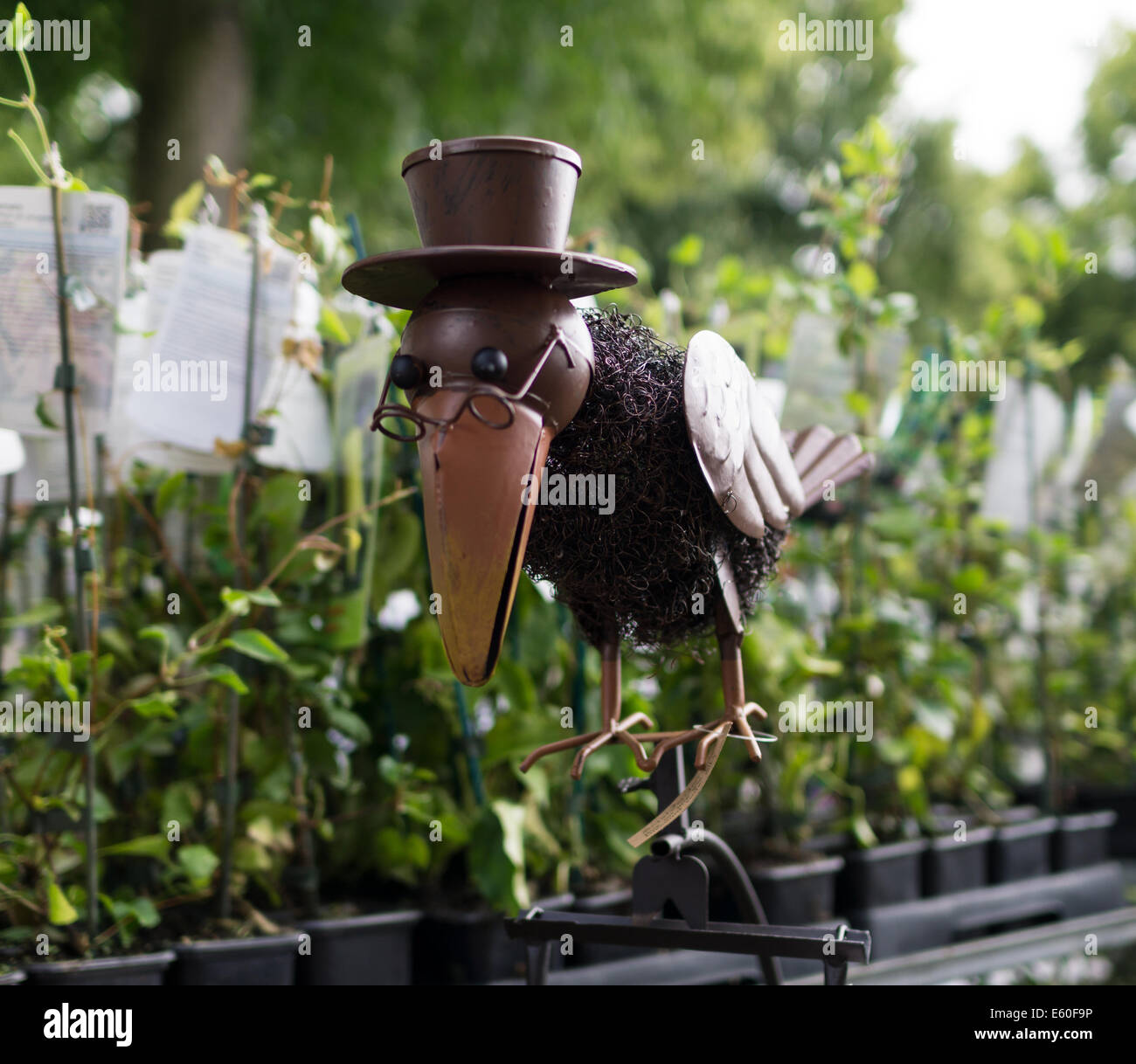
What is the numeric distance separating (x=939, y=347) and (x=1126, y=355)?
9.56m

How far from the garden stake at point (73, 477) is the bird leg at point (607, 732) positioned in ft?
1.92

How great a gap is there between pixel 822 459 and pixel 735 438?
0.35m

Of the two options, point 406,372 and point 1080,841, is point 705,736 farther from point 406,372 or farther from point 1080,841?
point 1080,841

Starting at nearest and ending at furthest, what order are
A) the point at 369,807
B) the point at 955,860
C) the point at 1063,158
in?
the point at 369,807, the point at 955,860, the point at 1063,158

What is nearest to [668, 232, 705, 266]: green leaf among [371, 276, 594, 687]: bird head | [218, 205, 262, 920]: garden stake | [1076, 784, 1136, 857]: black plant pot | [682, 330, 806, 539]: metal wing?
[218, 205, 262, 920]: garden stake

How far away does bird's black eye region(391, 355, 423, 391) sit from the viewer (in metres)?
0.83

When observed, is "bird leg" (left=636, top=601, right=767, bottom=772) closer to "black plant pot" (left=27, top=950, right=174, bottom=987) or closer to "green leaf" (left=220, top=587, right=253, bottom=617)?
"green leaf" (left=220, top=587, right=253, bottom=617)

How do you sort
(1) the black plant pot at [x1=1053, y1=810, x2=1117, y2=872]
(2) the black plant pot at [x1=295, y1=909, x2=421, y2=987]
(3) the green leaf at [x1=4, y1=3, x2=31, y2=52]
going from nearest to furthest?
(3) the green leaf at [x1=4, y1=3, x2=31, y2=52] → (2) the black plant pot at [x1=295, y1=909, x2=421, y2=987] → (1) the black plant pot at [x1=1053, y1=810, x2=1117, y2=872]

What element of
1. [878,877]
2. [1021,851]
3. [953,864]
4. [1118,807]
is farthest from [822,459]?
[1118,807]

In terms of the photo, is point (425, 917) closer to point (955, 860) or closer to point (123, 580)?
point (123, 580)

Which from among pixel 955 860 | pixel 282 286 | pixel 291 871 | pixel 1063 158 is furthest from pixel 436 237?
pixel 1063 158

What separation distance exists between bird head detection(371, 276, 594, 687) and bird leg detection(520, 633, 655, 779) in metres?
0.21

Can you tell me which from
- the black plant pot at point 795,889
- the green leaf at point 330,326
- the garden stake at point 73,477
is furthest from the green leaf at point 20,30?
the black plant pot at point 795,889

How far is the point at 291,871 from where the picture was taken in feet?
4.93
